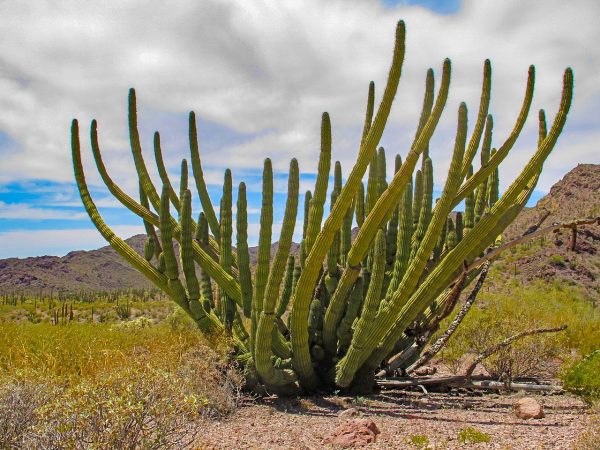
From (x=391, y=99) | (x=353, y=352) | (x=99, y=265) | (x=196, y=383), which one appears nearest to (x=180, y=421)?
(x=196, y=383)

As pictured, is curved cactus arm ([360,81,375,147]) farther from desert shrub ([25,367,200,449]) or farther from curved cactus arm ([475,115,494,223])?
desert shrub ([25,367,200,449])

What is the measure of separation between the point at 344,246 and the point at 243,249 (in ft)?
5.04

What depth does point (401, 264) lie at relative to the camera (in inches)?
329

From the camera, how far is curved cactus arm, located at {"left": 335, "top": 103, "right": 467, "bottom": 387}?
23.8ft

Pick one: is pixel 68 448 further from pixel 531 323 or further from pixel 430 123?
pixel 531 323

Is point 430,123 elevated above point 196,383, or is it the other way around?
point 430,123

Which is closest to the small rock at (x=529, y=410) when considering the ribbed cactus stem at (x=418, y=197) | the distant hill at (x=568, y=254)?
the ribbed cactus stem at (x=418, y=197)

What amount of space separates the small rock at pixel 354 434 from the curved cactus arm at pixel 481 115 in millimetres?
3563

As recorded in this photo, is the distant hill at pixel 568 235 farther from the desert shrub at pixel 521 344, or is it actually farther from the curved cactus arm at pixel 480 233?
the desert shrub at pixel 521 344

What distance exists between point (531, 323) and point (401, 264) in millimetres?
5320

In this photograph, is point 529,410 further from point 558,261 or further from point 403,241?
Result: point 558,261

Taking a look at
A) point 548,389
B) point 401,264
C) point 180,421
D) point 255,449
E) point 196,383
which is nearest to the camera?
point 180,421

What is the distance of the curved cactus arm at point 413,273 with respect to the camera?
23.8 ft

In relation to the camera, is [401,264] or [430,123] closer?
[430,123]
